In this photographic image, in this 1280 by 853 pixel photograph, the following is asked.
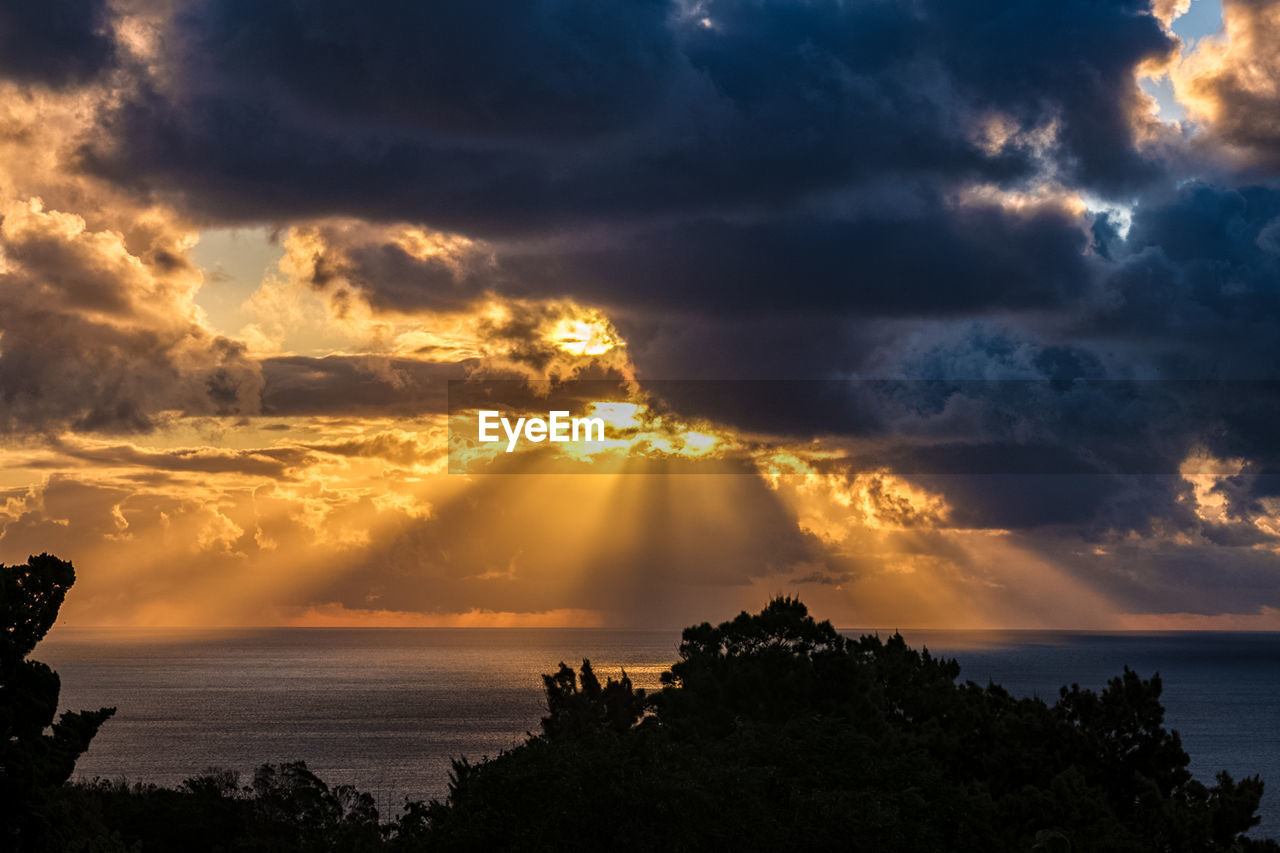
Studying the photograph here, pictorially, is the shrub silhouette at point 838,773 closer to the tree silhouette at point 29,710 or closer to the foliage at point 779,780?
the foliage at point 779,780

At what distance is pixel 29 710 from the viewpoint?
3159 centimetres

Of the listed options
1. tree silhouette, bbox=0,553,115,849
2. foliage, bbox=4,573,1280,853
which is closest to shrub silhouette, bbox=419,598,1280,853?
foliage, bbox=4,573,1280,853

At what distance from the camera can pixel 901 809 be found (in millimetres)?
40219

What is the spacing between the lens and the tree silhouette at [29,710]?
99.8 feet

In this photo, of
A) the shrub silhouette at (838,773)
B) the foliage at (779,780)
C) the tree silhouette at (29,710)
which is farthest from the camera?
the shrub silhouette at (838,773)

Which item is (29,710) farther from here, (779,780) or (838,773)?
(838,773)

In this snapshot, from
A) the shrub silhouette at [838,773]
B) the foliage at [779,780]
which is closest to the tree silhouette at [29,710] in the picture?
the foliage at [779,780]

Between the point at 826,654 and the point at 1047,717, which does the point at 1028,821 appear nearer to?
the point at 1047,717

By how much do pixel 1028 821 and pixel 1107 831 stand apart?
309 centimetres

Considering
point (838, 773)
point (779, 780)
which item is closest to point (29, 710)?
point (779, 780)

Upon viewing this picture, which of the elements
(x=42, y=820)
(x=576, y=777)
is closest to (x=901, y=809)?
(x=576, y=777)

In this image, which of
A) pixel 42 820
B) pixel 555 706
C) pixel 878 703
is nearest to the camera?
pixel 42 820

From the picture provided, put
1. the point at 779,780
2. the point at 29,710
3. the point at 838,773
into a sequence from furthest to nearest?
1. the point at 838,773
2. the point at 779,780
3. the point at 29,710

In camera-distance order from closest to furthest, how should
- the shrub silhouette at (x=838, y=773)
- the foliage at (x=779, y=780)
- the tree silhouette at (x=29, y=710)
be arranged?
1. the tree silhouette at (x=29, y=710)
2. the foliage at (x=779, y=780)
3. the shrub silhouette at (x=838, y=773)
